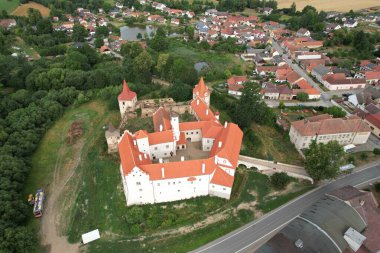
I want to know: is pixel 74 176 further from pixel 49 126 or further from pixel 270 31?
pixel 270 31

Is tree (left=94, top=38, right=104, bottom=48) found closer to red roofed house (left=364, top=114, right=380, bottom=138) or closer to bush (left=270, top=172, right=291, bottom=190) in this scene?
bush (left=270, top=172, right=291, bottom=190)

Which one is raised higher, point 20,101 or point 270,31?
point 270,31

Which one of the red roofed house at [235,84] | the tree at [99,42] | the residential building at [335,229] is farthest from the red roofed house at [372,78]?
the tree at [99,42]

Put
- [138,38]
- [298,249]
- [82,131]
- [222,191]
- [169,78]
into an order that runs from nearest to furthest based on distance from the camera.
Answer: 1. [298,249]
2. [222,191]
3. [82,131]
4. [169,78]
5. [138,38]

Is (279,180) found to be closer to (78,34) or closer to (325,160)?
(325,160)

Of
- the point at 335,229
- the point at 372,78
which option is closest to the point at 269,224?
the point at 335,229

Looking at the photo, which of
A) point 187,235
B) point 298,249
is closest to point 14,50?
point 187,235

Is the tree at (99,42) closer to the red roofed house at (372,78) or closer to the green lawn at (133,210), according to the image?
the green lawn at (133,210)
